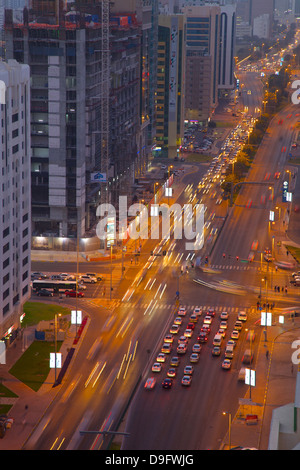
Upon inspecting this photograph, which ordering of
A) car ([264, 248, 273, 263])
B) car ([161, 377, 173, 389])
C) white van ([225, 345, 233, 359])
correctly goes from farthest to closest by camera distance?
car ([264, 248, 273, 263]) → white van ([225, 345, 233, 359]) → car ([161, 377, 173, 389])

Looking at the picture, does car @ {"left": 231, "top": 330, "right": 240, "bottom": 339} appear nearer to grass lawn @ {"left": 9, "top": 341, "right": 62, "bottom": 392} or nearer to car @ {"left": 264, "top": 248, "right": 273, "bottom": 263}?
grass lawn @ {"left": 9, "top": 341, "right": 62, "bottom": 392}

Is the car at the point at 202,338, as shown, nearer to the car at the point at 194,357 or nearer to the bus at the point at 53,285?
the car at the point at 194,357

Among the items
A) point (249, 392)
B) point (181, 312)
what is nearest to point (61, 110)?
point (181, 312)

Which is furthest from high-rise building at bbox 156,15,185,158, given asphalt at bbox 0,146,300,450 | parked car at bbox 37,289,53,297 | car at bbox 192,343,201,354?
car at bbox 192,343,201,354

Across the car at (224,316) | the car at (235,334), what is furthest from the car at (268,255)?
the car at (235,334)

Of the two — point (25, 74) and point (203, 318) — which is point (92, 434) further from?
point (25, 74)

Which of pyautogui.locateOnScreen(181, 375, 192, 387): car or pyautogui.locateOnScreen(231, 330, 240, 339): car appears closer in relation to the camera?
pyautogui.locateOnScreen(181, 375, 192, 387): car
